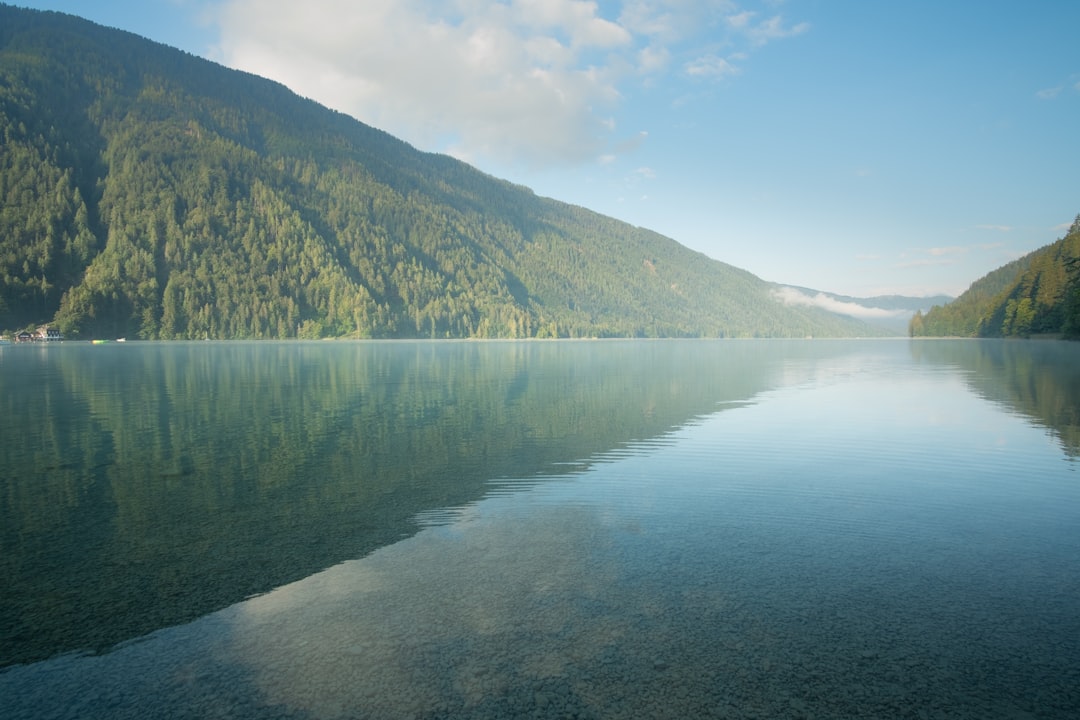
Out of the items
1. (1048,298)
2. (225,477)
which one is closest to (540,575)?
(225,477)

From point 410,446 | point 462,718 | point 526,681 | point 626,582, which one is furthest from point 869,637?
point 410,446

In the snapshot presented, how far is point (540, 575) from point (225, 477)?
10.5 m

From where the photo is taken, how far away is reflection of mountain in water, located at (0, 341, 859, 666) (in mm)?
8945

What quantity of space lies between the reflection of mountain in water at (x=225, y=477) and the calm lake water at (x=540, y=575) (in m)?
0.10

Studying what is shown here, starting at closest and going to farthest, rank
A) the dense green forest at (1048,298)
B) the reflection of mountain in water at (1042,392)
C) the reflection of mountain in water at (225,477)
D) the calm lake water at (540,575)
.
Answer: the calm lake water at (540,575) < the reflection of mountain in water at (225,477) < the reflection of mountain in water at (1042,392) < the dense green forest at (1048,298)

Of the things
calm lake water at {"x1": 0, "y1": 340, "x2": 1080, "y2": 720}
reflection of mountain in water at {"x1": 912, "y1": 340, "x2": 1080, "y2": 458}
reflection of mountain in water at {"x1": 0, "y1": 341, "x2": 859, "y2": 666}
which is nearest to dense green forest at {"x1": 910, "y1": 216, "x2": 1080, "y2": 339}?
reflection of mountain in water at {"x1": 912, "y1": 340, "x2": 1080, "y2": 458}

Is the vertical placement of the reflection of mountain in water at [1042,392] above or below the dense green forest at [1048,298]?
below

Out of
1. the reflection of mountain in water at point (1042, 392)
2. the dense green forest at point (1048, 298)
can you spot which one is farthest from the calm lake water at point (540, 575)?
the dense green forest at point (1048, 298)

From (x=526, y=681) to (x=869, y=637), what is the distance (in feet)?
13.7

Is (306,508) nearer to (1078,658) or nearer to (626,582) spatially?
(626,582)

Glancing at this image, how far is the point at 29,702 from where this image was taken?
6.19 metres

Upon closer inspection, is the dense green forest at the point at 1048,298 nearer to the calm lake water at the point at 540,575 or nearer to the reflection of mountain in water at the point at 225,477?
the reflection of mountain in water at the point at 225,477

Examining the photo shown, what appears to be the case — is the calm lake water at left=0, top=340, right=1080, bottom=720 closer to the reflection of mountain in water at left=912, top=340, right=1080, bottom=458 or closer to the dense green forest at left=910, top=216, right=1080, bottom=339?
the reflection of mountain in water at left=912, top=340, right=1080, bottom=458

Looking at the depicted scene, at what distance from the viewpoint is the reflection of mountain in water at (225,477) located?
8945 mm
